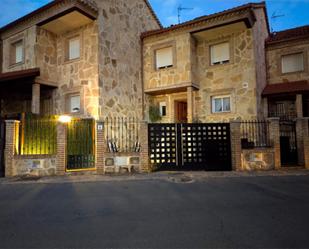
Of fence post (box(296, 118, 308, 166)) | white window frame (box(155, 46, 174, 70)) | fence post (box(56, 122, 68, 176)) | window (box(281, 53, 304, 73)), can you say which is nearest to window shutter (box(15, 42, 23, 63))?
fence post (box(56, 122, 68, 176))

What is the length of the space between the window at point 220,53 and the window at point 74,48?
292 inches

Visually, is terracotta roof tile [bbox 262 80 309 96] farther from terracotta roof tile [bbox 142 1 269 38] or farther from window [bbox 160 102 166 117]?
window [bbox 160 102 166 117]

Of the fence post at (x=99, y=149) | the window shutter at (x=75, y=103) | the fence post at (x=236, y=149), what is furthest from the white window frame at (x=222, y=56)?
the fence post at (x=99, y=149)

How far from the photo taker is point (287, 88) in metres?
13.8

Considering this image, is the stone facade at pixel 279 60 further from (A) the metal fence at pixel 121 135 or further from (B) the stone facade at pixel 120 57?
(A) the metal fence at pixel 121 135

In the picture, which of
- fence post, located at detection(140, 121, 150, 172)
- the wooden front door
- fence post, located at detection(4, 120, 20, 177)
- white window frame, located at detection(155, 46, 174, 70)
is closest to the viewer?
fence post, located at detection(4, 120, 20, 177)

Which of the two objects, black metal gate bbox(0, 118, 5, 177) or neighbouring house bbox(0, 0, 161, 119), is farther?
neighbouring house bbox(0, 0, 161, 119)

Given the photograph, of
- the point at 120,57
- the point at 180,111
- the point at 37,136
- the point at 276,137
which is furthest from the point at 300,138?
the point at 37,136

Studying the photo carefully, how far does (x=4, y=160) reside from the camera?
30.1 ft

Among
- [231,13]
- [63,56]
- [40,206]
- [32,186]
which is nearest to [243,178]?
[40,206]

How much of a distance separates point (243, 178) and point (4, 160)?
28.7ft

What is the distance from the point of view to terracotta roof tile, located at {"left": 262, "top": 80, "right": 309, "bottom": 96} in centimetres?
1330

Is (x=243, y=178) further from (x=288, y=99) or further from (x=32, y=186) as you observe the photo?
(x=288, y=99)

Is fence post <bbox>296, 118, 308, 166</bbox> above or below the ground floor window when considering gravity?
below
